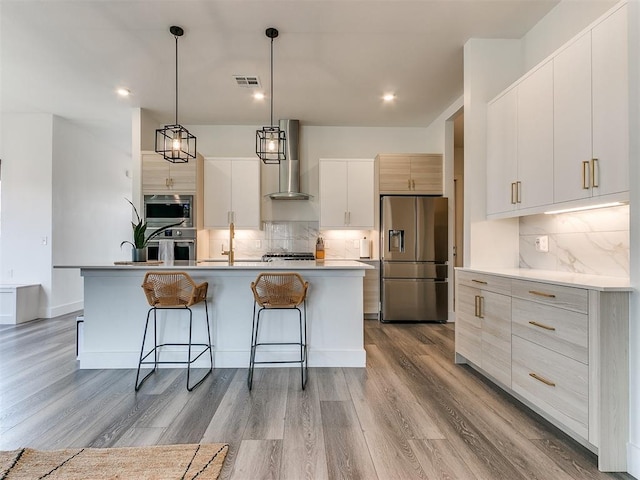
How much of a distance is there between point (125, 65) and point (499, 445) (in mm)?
4652

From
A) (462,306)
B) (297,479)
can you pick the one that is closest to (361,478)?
(297,479)

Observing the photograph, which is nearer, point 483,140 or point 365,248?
point 483,140

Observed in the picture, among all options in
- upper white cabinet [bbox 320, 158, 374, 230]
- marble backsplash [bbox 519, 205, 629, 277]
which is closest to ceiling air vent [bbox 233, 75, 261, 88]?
upper white cabinet [bbox 320, 158, 374, 230]

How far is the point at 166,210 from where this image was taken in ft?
15.5

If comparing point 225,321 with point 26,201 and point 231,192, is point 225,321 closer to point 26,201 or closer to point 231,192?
point 231,192

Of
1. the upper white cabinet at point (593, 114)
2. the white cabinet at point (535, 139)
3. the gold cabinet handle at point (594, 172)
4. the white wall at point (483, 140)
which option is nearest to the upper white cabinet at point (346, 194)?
the white wall at point (483, 140)

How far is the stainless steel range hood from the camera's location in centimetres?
516

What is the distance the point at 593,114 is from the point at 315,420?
8.36 ft

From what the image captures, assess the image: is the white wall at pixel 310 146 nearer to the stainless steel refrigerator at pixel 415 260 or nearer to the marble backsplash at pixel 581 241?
the stainless steel refrigerator at pixel 415 260

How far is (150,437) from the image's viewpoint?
192cm

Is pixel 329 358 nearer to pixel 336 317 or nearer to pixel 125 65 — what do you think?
pixel 336 317

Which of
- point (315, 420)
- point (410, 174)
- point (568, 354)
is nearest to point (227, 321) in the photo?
point (315, 420)

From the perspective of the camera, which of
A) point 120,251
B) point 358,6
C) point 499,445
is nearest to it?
point 499,445

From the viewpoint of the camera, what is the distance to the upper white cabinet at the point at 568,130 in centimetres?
186
